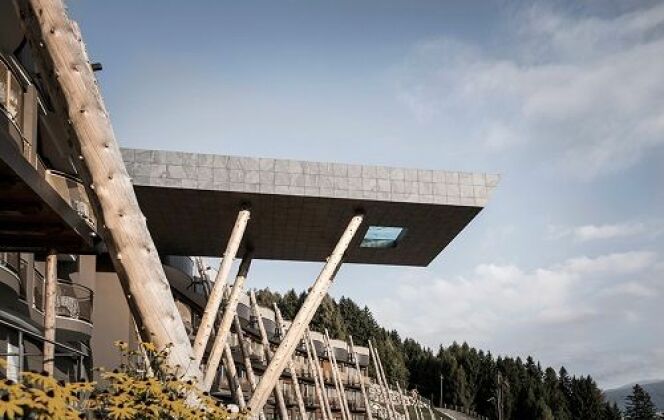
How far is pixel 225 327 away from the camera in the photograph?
2564 centimetres

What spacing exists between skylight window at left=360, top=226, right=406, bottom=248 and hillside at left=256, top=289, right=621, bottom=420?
93.1m

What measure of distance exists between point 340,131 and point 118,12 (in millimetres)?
6639

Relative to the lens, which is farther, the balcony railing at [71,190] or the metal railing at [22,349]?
the balcony railing at [71,190]

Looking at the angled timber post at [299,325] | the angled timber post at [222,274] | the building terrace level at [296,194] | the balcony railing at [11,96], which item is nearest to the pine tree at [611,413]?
the building terrace level at [296,194]

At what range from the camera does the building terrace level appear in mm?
23125

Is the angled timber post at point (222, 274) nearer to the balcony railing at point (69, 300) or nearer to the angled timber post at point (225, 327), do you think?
the angled timber post at point (225, 327)

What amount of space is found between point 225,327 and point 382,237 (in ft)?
22.4

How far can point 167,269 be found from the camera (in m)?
36.9

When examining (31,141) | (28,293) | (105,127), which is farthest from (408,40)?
(28,293)

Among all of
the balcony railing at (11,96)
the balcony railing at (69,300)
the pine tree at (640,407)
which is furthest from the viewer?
the pine tree at (640,407)

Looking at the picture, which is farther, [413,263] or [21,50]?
[413,263]

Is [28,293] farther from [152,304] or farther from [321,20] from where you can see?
[152,304]

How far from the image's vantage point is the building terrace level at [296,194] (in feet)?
75.9

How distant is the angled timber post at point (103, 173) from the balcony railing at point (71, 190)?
55.3 feet
